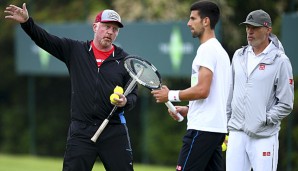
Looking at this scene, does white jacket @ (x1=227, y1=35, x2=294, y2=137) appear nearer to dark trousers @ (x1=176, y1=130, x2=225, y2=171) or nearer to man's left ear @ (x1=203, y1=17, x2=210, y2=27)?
dark trousers @ (x1=176, y1=130, x2=225, y2=171)

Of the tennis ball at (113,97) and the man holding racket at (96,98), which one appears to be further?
the man holding racket at (96,98)

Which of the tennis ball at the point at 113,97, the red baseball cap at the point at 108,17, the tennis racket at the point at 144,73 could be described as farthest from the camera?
the red baseball cap at the point at 108,17

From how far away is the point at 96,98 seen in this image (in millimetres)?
8125

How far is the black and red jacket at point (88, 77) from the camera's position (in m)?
8.12

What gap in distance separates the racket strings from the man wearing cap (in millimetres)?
904

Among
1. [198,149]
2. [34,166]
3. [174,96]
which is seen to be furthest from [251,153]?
[34,166]

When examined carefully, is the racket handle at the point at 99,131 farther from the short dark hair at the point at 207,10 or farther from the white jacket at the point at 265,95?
the short dark hair at the point at 207,10

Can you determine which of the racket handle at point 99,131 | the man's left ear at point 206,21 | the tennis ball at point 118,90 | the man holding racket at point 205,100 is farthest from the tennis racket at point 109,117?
the man's left ear at point 206,21

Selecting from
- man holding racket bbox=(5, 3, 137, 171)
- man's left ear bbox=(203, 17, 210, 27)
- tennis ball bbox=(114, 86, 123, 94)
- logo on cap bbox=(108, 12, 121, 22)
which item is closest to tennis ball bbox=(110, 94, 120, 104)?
tennis ball bbox=(114, 86, 123, 94)

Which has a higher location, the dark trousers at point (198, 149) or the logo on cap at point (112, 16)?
the logo on cap at point (112, 16)

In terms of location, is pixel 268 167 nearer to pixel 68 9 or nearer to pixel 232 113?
pixel 232 113

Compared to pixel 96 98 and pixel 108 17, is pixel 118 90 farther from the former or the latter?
pixel 108 17

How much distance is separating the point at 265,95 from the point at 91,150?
182cm

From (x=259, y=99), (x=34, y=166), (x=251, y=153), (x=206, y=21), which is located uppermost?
(x=206, y=21)
